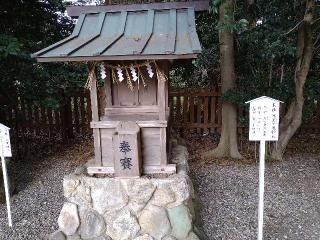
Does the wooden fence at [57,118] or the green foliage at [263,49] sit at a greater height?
the green foliage at [263,49]

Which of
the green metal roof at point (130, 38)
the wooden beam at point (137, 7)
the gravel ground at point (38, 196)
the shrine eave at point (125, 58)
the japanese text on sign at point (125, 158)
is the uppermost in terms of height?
the wooden beam at point (137, 7)

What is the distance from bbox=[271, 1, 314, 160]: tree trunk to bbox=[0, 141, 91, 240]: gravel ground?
4547mm

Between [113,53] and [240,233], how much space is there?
9.79 feet

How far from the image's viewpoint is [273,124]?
141 inches

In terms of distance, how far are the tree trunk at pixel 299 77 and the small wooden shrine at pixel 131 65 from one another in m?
2.10

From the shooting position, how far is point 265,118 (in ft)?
11.8

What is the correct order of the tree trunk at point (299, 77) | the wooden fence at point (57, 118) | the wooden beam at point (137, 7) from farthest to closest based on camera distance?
1. the wooden fence at point (57, 118)
2. the tree trunk at point (299, 77)
3. the wooden beam at point (137, 7)

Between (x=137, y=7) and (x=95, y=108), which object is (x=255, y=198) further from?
(x=137, y=7)

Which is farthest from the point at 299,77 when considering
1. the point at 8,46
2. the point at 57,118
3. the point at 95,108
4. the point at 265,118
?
the point at 57,118

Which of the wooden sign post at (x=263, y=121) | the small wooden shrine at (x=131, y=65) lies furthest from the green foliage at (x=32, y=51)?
the wooden sign post at (x=263, y=121)

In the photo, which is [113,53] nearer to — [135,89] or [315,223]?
[135,89]

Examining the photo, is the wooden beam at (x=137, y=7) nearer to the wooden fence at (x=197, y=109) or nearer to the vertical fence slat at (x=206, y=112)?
the wooden fence at (x=197, y=109)

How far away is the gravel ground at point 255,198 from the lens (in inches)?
166

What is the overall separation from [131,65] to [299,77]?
375 cm
